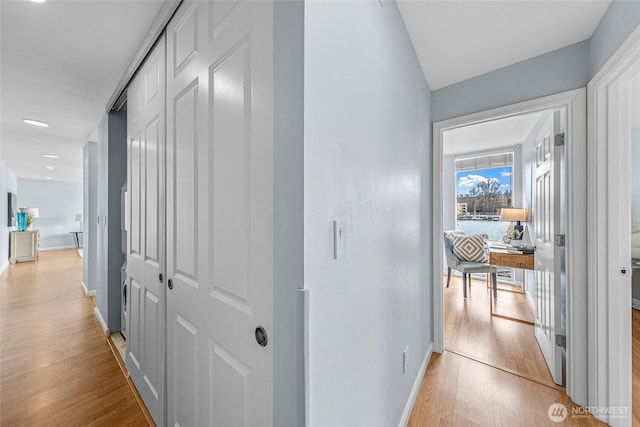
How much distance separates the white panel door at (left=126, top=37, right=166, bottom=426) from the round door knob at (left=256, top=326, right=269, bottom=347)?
0.90m

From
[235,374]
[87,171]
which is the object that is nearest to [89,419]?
[235,374]

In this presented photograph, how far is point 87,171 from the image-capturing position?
3791 millimetres

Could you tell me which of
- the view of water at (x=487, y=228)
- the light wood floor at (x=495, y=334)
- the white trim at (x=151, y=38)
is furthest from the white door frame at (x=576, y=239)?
the view of water at (x=487, y=228)

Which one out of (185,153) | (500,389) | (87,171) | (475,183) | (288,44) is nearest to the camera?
(288,44)

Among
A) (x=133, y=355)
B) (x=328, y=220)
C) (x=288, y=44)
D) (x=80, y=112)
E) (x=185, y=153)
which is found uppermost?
(x=80, y=112)

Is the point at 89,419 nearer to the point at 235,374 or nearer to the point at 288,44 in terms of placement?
the point at 235,374

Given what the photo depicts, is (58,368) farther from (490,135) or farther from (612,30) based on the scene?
(490,135)

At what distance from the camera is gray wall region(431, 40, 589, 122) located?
5.58 ft

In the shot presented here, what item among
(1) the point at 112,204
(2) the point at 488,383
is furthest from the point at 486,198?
(1) the point at 112,204

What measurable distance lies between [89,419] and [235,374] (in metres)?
1.48

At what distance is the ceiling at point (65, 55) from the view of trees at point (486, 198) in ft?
17.2

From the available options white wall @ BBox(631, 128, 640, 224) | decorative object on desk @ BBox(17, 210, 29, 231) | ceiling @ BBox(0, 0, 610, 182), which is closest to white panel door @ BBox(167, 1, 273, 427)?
ceiling @ BBox(0, 0, 610, 182)

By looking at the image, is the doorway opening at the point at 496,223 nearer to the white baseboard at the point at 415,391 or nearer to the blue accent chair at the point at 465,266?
the blue accent chair at the point at 465,266

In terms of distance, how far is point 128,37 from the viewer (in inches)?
62.7
